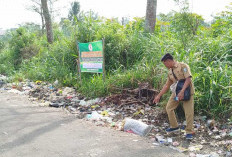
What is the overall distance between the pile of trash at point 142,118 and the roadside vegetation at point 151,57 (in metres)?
0.28

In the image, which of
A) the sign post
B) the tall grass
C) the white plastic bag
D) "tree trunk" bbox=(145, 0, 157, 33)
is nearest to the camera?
the white plastic bag

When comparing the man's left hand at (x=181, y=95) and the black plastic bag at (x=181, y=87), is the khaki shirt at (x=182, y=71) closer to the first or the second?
the black plastic bag at (x=181, y=87)

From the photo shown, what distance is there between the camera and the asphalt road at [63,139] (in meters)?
3.13

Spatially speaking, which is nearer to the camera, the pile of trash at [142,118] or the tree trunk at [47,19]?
the pile of trash at [142,118]

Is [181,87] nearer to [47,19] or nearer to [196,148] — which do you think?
[196,148]

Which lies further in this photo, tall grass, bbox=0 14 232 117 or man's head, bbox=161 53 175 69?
tall grass, bbox=0 14 232 117

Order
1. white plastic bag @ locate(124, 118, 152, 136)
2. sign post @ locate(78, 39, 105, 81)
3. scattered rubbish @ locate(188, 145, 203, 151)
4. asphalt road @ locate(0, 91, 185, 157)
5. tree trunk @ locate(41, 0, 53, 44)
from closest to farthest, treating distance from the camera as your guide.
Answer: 1. asphalt road @ locate(0, 91, 185, 157)
2. scattered rubbish @ locate(188, 145, 203, 151)
3. white plastic bag @ locate(124, 118, 152, 136)
4. sign post @ locate(78, 39, 105, 81)
5. tree trunk @ locate(41, 0, 53, 44)

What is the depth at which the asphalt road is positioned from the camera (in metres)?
3.13

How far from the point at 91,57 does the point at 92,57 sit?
4 centimetres

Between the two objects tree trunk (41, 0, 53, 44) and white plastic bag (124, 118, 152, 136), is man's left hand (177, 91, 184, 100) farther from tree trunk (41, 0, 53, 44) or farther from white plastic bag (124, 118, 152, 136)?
tree trunk (41, 0, 53, 44)

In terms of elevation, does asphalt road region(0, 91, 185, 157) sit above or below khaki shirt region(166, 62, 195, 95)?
below

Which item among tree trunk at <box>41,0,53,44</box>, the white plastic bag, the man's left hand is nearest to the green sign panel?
the white plastic bag

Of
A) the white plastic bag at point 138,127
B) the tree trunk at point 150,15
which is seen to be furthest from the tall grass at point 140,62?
the white plastic bag at point 138,127

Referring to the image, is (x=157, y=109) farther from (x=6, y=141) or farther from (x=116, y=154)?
(x=6, y=141)
